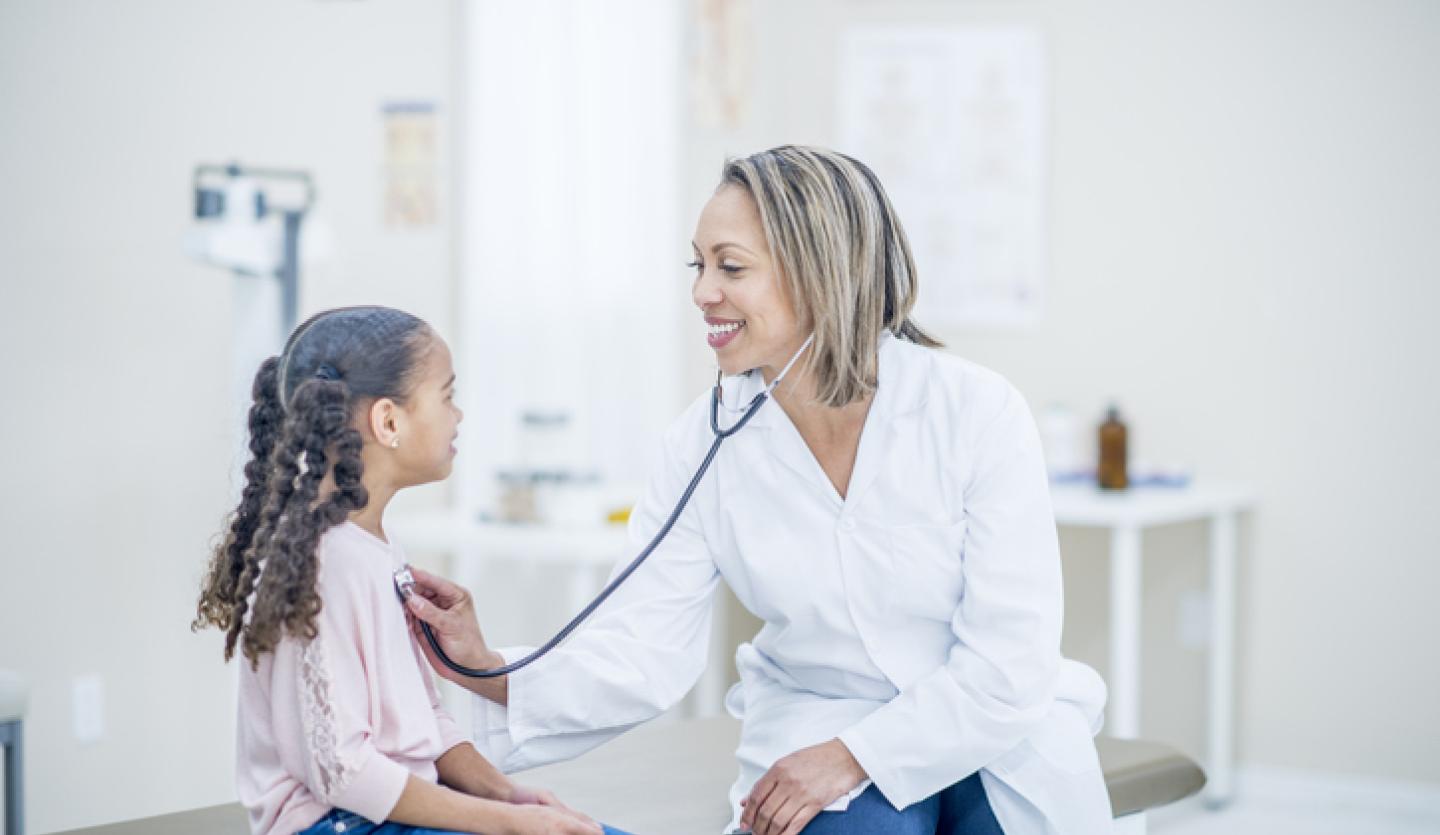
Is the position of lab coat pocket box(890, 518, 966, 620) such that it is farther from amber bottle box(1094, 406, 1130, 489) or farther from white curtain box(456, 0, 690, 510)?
white curtain box(456, 0, 690, 510)

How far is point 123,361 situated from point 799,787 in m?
1.65

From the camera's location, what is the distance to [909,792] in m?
1.38

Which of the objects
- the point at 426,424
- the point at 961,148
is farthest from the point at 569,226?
the point at 426,424

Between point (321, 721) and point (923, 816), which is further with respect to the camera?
point (923, 816)

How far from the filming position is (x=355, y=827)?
120 cm

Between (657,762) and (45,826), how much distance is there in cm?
122

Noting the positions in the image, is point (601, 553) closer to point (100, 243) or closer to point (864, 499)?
point (100, 243)

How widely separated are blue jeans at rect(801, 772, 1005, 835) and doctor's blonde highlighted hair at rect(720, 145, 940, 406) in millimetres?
420

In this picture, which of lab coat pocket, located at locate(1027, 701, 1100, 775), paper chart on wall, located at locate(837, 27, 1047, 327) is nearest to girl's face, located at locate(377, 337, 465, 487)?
lab coat pocket, located at locate(1027, 701, 1100, 775)

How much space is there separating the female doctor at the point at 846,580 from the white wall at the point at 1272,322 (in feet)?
5.47

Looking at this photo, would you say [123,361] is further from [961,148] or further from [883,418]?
[961,148]

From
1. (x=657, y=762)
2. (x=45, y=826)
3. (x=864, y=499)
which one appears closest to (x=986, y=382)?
(x=864, y=499)

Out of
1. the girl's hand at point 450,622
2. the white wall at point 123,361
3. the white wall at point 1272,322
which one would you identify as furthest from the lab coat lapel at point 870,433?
the white wall at point 1272,322

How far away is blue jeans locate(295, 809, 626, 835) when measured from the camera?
1189mm
